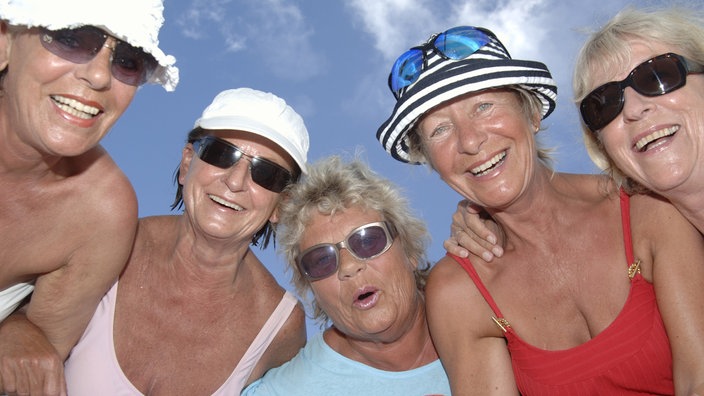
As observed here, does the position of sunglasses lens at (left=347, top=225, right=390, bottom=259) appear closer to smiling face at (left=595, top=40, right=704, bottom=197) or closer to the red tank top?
the red tank top

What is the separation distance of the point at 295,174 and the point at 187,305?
1418 millimetres

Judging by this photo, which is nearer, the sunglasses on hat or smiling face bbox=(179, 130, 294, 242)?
the sunglasses on hat

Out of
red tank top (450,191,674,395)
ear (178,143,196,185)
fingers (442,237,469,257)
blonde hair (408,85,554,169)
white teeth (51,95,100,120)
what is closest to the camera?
white teeth (51,95,100,120)

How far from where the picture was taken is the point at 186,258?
17.8 feet

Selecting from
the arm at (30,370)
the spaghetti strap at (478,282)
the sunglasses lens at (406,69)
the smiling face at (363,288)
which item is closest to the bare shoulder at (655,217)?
the spaghetti strap at (478,282)

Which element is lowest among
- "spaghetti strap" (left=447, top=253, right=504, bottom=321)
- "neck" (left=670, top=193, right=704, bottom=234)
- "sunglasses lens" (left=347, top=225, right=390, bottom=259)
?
"sunglasses lens" (left=347, top=225, right=390, bottom=259)

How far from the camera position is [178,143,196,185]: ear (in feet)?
17.9

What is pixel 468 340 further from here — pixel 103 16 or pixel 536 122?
pixel 103 16

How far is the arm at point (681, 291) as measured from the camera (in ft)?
12.5

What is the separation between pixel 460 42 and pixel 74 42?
244cm

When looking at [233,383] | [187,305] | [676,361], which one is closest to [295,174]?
[187,305]

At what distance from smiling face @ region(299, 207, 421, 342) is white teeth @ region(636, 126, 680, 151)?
2.05 m

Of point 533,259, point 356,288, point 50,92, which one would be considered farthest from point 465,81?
point 50,92

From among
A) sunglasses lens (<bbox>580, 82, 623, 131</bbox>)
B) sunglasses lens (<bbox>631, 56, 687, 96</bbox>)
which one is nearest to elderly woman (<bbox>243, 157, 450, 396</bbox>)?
sunglasses lens (<bbox>580, 82, 623, 131</bbox>)
